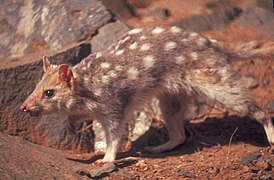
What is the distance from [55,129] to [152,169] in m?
1.78

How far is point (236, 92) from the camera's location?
673 cm

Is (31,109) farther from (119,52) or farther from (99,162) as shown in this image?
(119,52)

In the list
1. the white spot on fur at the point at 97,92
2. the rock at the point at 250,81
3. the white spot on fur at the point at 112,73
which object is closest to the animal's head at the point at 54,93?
the white spot on fur at the point at 97,92

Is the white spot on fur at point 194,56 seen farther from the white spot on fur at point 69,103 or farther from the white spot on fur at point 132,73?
the white spot on fur at point 69,103

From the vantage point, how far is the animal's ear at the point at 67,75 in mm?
6344

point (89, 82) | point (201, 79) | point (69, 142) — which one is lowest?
point (69, 142)

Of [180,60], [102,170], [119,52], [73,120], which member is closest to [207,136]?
[180,60]

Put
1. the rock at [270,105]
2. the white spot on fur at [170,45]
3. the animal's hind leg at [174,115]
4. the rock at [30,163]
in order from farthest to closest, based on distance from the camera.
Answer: the rock at [270,105], the animal's hind leg at [174,115], the white spot on fur at [170,45], the rock at [30,163]

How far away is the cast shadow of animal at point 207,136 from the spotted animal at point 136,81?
14.0 inches

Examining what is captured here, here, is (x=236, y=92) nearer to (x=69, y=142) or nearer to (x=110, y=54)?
(x=110, y=54)

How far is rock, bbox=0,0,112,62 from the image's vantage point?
8578 millimetres

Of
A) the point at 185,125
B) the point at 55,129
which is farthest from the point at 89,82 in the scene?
the point at 185,125

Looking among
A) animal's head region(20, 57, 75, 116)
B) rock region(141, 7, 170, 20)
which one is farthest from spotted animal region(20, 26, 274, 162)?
rock region(141, 7, 170, 20)

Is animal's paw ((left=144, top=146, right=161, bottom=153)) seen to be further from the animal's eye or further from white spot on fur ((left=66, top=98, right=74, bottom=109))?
the animal's eye
